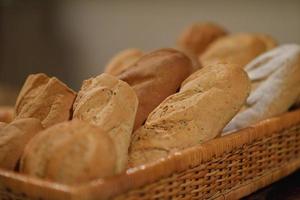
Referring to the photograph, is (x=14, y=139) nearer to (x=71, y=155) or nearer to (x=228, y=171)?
(x=71, y=155)

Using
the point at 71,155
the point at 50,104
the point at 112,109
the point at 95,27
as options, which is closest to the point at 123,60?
the point at 50,104

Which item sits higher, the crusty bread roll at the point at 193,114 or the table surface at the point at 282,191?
the crusty bread roll at the point at 193,114

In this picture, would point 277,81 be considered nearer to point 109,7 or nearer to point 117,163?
point 117,163

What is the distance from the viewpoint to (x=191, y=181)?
37.6 inches

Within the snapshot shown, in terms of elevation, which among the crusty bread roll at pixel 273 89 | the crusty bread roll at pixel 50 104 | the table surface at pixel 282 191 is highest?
the crusty bread roll at pixel 50 104

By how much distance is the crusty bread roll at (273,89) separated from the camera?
1.26m

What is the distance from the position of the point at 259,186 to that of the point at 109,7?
1602mm

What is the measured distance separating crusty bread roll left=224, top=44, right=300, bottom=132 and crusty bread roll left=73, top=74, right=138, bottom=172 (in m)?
0.35

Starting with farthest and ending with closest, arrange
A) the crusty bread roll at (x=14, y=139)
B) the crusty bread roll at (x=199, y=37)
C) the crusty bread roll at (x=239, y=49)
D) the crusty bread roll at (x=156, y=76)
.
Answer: the crusty bread roll at (x=199, y=37) → the crusty bread roll at (x=239, y=49) → the crusty bread roll at (x=156, y=76) → the crusty bread roll at (x=14, y=139)

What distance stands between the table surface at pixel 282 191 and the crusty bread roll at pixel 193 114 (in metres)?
0.28

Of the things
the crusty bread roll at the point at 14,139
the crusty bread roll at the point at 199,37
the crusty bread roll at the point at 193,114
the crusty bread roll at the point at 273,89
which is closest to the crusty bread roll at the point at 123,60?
the crusty bread roll at the point at 199,37

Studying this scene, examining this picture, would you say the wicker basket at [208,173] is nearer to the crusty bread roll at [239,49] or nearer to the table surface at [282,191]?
the table surface at [282,191]

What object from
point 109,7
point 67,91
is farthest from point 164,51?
point 109,7

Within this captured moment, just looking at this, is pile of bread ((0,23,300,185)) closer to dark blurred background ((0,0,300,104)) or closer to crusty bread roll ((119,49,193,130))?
crusty bread roll ((119,49,193,130))
